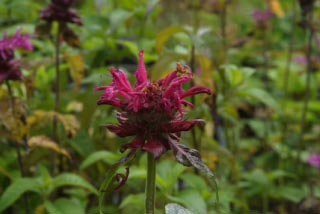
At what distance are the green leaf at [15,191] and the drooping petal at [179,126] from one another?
0.45m

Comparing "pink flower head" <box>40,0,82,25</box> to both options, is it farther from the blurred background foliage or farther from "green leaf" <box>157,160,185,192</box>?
"green leaf" <box>157,160,185,192</box>

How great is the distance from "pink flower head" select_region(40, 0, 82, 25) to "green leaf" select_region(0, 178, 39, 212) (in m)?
0.42

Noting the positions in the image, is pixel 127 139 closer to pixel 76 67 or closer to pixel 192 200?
pixel 76 67

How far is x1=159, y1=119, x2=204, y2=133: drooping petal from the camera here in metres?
0.81

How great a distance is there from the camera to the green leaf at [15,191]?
3.70ft

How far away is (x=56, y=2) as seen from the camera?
1.44 m

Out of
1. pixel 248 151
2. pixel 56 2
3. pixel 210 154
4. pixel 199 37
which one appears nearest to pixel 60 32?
pixel 56 2

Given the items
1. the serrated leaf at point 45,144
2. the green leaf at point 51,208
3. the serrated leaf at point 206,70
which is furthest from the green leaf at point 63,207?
the serrated leaf at point 206,70

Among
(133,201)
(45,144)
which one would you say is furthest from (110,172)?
(45,144)

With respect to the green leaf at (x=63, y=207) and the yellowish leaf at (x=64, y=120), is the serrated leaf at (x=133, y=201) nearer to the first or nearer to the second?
the green leaf at (x=63, y=207)

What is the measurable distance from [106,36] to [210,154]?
1.40ft

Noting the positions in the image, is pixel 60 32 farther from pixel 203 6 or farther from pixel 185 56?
pixel 203 6

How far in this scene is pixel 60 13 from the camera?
1.43m

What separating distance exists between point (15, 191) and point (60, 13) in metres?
0.47
